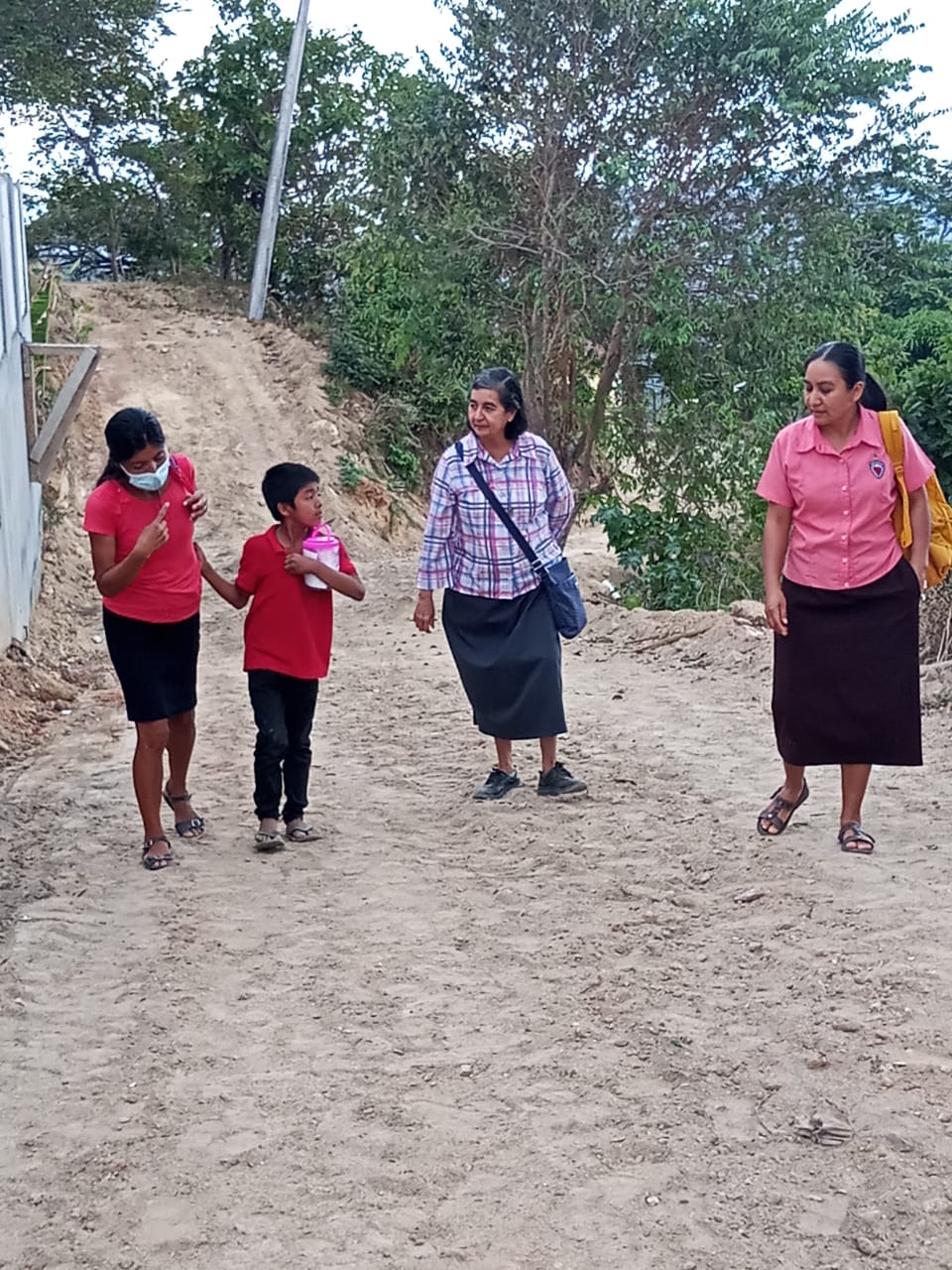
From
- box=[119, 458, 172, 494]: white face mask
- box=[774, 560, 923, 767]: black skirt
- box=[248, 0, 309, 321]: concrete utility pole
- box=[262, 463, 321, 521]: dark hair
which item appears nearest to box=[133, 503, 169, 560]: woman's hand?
box=[119, 458, 172, 494]: white face mask

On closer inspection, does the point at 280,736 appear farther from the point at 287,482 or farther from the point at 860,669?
the point at 860,669

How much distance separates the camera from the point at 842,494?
483 cm

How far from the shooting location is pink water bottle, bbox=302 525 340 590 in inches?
209

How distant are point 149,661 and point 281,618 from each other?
0.53m

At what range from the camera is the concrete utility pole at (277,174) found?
20.7 metres

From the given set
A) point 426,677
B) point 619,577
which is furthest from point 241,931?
point 619,577

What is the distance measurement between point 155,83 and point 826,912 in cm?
2085

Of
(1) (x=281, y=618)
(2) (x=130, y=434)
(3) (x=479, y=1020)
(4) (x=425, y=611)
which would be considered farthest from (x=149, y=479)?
(3) (x=479, y=1020)

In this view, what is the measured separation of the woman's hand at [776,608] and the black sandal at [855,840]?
2.52ft

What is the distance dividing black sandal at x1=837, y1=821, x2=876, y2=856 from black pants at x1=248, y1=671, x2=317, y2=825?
2.08 metres

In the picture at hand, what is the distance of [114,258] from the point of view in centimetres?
2295

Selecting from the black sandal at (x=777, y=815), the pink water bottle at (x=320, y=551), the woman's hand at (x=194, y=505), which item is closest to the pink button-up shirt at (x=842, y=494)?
the black sandal at (x=777, y=815)

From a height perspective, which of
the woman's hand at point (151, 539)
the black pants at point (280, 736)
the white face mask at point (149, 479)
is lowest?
the black pants at point (280, 736)

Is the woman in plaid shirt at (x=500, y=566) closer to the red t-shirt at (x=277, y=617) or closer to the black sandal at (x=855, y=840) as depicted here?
the red t-shirt at (x=277, y=617)
